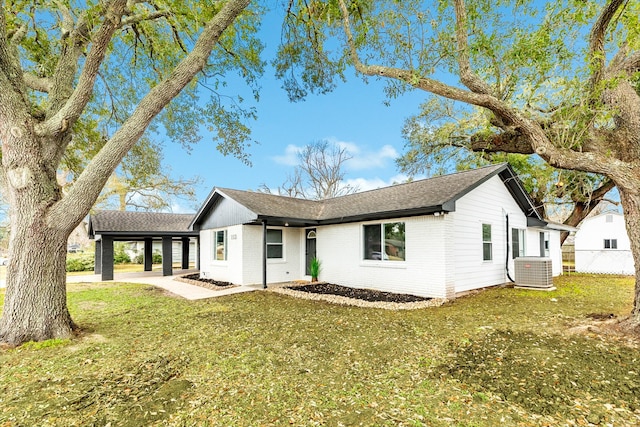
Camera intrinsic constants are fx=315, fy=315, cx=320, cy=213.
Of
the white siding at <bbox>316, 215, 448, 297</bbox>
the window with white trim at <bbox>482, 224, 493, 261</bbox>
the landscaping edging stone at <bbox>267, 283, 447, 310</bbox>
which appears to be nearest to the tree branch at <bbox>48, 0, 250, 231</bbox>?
the landscaping edging stone at <bbox>267, 283, 447, 310</bbox>

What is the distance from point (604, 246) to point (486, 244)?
1265 centimetres

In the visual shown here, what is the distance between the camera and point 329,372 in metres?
3.95

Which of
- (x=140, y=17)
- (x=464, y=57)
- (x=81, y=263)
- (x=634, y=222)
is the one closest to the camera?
(x=634, y=222)

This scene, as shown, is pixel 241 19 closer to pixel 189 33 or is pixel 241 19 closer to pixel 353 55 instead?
pixel 189 33

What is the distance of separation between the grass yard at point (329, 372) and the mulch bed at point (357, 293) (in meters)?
1.60

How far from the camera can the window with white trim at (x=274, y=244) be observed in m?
12.3

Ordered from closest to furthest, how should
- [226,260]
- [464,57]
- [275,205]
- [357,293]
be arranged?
[464,57], [357,293], [275,205], [226,260]

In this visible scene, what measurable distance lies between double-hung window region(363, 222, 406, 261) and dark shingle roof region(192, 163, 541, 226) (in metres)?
0.53

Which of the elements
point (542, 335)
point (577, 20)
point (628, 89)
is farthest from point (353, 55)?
point (542, 335)

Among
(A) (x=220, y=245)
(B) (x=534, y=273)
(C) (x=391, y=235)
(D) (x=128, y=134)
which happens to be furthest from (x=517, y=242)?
(D) (x=128, y=134)

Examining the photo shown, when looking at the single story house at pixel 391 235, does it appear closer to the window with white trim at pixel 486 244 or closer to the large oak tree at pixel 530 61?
the window with white trim at pixel 486 244

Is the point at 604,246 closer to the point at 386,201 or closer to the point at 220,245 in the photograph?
the point at 386,201

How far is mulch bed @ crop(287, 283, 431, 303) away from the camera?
8.63 metres

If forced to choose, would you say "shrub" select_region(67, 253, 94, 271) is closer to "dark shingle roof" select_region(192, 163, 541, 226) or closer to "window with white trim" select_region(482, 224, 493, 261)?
"dark shingle roof" select_region(192, 163, 541, 226)
